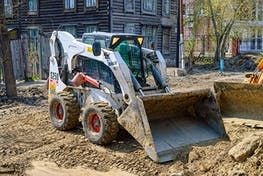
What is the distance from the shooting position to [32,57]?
19578 millimetres

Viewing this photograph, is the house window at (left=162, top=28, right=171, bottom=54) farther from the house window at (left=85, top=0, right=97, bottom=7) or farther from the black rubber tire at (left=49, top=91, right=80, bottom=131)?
the black rubber tire at (left=49, top=91, right=80, bottom=131)

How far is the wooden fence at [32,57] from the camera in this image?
1883 cm

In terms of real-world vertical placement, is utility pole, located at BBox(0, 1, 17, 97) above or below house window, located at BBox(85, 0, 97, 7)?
below

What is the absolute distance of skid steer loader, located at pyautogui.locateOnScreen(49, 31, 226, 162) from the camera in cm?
755

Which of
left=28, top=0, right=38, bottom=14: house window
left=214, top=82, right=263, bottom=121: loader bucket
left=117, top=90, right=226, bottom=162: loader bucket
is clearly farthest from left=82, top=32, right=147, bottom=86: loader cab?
left=28, top=0, right=38, bottom=14: house window

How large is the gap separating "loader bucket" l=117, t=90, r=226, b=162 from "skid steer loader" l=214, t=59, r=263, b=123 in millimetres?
933

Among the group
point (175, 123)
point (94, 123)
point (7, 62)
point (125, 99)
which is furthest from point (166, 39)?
point (125, 99)

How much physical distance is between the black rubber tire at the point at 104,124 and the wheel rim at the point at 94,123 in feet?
0.21

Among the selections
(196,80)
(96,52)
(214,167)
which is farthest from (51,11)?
(214,167)

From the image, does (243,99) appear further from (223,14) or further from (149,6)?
(223,14)

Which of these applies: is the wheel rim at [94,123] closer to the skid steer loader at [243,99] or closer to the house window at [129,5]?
the skid steer loader at [243,99]

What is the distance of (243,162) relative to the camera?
6535 mm

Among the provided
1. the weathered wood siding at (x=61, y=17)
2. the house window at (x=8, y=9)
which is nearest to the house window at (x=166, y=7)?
the weathered wood siding at (x=61, y=17)

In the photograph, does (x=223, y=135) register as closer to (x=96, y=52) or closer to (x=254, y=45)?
(x=96, y=52)
